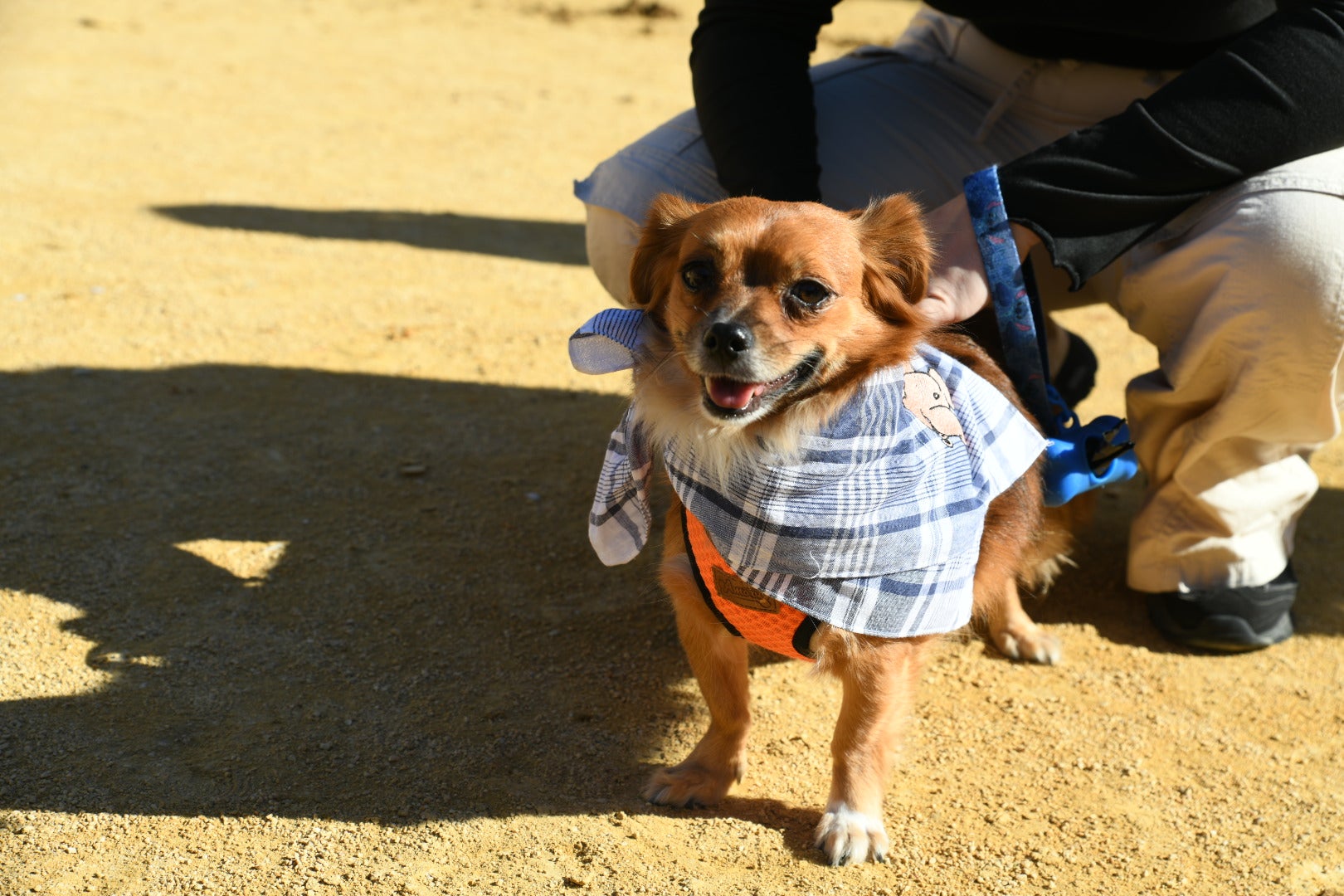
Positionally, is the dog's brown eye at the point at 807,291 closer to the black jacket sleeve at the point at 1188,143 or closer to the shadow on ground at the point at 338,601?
the black jacket sleeve at the point at 1188,143

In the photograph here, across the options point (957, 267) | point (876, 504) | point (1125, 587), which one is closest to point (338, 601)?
point (876, 504)

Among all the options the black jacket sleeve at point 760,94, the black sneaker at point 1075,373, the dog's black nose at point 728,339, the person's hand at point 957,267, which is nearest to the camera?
the dog's black nose at point 728,339

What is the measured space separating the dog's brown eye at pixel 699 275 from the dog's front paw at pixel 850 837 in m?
1.04

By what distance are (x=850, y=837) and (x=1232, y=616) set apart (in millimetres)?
1318

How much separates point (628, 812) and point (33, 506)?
1.93m

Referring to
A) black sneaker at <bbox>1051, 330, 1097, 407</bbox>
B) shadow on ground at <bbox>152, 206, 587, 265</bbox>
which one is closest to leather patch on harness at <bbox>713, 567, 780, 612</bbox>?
black sneaker at <bbox>1051, 330, 1097, 407</bbox>

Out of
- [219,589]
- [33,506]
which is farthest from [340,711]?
[33,506]

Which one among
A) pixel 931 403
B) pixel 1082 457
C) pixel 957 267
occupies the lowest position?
pixel 1082 457

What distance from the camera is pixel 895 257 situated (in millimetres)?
2250

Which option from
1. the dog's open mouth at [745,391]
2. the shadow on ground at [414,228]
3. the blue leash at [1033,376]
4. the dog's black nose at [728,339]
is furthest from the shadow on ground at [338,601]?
the shadow on ground at [414,228]

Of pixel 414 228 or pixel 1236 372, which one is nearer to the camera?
pixel 1236 372

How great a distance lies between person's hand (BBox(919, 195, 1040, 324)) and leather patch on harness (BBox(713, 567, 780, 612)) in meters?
0.69

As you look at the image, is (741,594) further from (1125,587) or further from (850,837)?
(1125,587)

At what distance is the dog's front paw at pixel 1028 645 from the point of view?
2873mm
